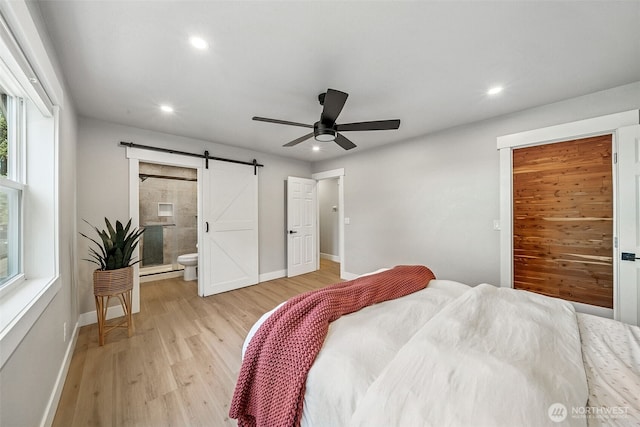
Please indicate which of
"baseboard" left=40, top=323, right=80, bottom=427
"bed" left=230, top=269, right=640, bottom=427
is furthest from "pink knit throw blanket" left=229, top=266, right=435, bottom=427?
"baseboard" left=40, top=323, right=80, bottom=427

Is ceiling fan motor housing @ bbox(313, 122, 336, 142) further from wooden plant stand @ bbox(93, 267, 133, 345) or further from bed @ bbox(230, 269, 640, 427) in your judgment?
wooden plant stand @ bbox(93, 267, 133, 345)

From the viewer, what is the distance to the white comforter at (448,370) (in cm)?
74

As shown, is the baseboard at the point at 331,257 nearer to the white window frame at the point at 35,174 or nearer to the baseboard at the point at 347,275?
the baseboard at the point at 347,275

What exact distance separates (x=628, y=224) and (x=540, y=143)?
102cm

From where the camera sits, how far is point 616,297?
6.99 feet

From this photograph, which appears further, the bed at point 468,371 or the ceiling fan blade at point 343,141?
the ceiling fan blade at point 343,141

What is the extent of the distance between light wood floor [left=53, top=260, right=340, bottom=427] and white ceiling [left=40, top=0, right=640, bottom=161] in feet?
7.81

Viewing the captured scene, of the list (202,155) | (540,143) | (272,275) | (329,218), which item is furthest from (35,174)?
(329,218)

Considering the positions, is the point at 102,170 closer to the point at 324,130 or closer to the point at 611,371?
the point at 324,130

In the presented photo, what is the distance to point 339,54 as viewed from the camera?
1694 millimetres

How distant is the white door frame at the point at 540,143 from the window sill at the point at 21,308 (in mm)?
3743

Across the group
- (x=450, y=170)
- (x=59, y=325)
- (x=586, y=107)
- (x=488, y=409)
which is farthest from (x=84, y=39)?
(x=586, y=107)

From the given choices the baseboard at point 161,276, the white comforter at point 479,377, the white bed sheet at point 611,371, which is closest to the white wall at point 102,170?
the baseboard at point 161,276

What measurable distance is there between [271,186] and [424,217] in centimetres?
271
